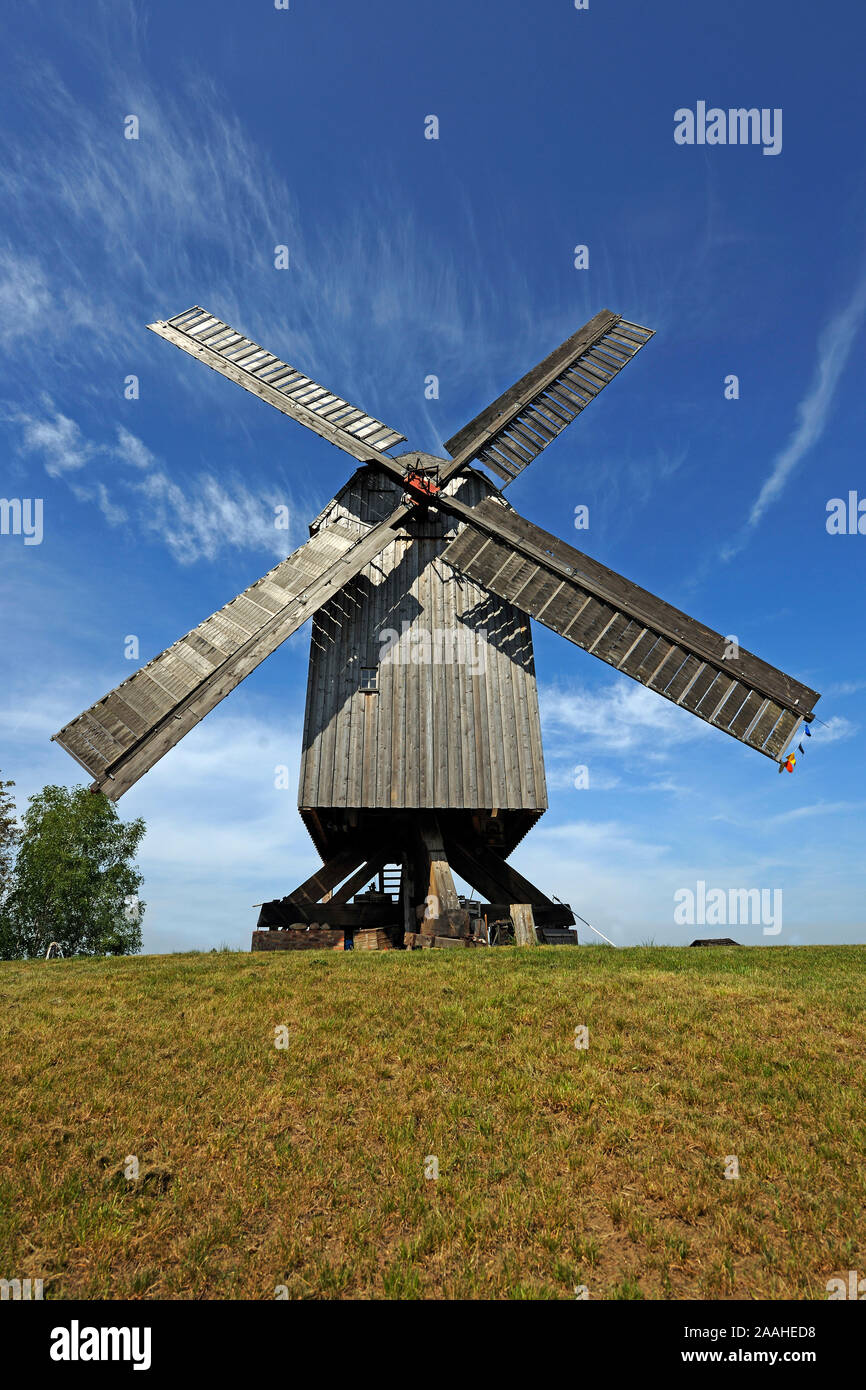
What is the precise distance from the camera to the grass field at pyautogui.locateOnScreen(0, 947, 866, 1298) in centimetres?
434

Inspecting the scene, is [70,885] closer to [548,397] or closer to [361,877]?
[361,877]

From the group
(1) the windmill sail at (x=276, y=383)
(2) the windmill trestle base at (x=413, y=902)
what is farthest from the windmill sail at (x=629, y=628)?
(2) the windmill trestle base at (x=413, y=902)

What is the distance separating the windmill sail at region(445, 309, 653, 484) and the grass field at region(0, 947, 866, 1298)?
1436 centimetres

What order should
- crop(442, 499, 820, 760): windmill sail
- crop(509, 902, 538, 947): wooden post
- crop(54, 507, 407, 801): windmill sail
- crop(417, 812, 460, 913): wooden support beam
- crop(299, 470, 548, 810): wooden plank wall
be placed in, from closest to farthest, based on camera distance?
crop(54, 507, 407, 801): windmill sail → crop(509, 902, 538, 947): wooden post → crop(442, 499, 820, 760): windmill sail → crop(417, 812, 460, 913): wooden support beam → crop(299, 470, 548, 810): wooden plank wall

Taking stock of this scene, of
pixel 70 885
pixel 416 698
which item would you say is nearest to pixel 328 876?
pixel 416 698

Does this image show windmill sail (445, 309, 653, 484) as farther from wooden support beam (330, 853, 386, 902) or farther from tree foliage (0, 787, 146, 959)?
Answer: tree foliage (0, 787, 146, 959)

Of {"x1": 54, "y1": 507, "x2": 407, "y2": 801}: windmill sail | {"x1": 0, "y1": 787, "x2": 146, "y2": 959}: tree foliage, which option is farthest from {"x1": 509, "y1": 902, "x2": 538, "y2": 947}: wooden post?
{"x1": 0, "y1": 787, "x2": 146, "y2": 959}: tree foliage

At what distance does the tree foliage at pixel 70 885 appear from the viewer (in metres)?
Result: 29.4

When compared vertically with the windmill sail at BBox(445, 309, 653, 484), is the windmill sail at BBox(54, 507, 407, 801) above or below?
below

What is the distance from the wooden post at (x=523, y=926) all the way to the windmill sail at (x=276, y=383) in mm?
12292

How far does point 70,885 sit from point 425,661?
73.9 feet

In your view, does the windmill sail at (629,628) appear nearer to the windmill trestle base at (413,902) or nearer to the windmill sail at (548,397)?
the windmill sail at (548,397)

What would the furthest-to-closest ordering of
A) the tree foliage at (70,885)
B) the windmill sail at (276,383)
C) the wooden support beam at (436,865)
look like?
the tree foliage at (70,885)
the windmill sail at (276,383)
the wooden support beam at (436,865)
